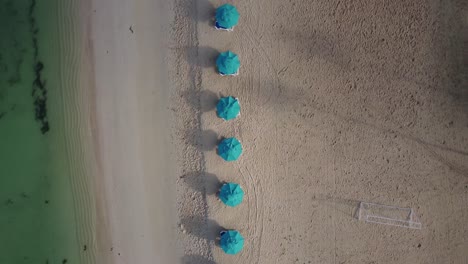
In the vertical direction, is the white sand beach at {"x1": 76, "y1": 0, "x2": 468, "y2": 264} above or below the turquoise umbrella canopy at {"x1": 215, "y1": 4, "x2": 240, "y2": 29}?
below

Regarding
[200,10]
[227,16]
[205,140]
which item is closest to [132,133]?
[205,140]

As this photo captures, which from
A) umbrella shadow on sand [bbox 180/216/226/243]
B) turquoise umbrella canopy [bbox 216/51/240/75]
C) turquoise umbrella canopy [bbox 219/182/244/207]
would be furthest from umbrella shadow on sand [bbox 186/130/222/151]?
umbrella shadow on sand [bbox 180/216/226/243]

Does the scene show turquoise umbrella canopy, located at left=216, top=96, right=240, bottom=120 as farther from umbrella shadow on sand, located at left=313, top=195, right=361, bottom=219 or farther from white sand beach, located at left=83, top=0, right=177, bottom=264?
umbrella shadow on sand, located at left=313, top=195, right=361, bottom=219

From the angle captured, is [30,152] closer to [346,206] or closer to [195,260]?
[195,260]

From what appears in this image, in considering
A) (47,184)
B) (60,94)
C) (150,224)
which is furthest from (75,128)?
Answer: (150,224)

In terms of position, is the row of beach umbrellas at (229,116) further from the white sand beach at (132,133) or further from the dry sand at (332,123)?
the white sand beach at (132,133)

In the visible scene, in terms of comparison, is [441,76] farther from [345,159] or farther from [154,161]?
[154,161]

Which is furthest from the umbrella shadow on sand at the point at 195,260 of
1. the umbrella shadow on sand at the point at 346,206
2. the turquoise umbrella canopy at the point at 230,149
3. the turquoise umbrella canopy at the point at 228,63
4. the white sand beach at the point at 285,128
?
the turquoise umbrella canopy at the point at 228,63
